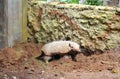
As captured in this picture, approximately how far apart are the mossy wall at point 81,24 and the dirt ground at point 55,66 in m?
0.22

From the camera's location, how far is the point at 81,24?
16.0 feet

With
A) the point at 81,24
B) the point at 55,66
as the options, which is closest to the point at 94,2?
the point at 81,24

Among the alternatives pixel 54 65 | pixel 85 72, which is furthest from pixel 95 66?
pixel 54 65

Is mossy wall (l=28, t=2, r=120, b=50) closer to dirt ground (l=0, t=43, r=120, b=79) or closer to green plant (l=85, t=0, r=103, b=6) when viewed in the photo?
dirt ground (l=0, t=43, r=120, b=79)

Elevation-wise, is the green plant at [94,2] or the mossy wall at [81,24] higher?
the green plant at [94,2]

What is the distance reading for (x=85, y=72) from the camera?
412 cm

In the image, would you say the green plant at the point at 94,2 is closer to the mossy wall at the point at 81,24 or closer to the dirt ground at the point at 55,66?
the mossy wall at the point at 81,24

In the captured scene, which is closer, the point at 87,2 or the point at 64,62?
the point at 64,62

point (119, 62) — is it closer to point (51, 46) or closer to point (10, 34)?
point (51, 46)

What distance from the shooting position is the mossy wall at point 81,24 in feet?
15.7

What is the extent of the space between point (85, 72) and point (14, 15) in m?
1.59

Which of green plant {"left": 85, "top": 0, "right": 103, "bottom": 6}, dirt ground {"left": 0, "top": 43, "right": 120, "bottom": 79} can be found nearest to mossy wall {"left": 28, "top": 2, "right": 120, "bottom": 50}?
dirt ground {"left": 0, "top": 43, "right": 120, "bottom": 79}

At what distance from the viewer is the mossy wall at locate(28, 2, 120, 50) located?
4781 mm

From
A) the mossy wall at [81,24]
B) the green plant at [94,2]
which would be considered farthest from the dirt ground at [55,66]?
the green plant at [94,2]
